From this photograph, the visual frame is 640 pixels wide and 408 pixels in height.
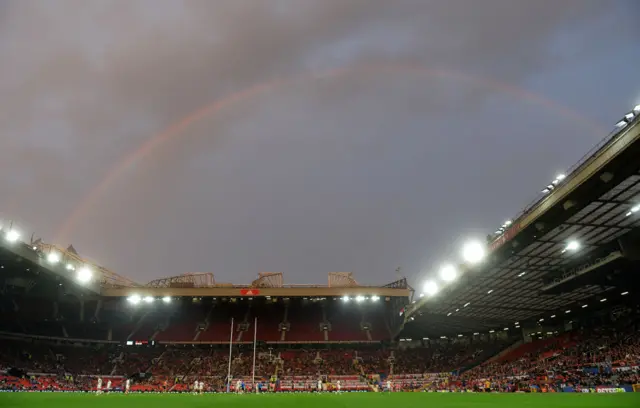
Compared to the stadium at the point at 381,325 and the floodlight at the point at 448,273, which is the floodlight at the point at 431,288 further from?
the floodlight at the point at 448,273

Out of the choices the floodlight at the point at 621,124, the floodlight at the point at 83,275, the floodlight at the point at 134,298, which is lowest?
the floodlight at the point at 621,124

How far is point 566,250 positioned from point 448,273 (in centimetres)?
1263

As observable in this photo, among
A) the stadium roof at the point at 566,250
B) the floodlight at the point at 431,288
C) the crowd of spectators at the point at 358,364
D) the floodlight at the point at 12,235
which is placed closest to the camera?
the stadium roof at the point at 566,250

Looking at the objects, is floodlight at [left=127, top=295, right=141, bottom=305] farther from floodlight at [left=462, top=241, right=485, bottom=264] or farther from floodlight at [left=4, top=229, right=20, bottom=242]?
floodlight at [left=462, top=241, right=485, bottom=264]

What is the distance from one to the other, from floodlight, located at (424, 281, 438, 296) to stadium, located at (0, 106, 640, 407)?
1.05 ft

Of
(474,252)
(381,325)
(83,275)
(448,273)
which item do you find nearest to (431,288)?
(448,273)

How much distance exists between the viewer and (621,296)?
157 ft

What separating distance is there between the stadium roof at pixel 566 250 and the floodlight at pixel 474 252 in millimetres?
666

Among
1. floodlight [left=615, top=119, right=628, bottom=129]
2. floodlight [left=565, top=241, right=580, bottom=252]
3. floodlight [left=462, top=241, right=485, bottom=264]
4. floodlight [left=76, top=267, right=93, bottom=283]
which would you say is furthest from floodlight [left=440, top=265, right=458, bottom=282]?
floodlight [left=76, top=267, right=93, bottom=283]

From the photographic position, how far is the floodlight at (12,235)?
134ft

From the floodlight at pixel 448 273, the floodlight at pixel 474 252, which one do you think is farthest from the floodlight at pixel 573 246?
Result: the floodlight at pixel 448 273

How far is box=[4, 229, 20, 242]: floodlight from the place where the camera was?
1612 inches

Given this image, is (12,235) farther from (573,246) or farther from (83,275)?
(573,246)

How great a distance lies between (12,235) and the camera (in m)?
41.5
